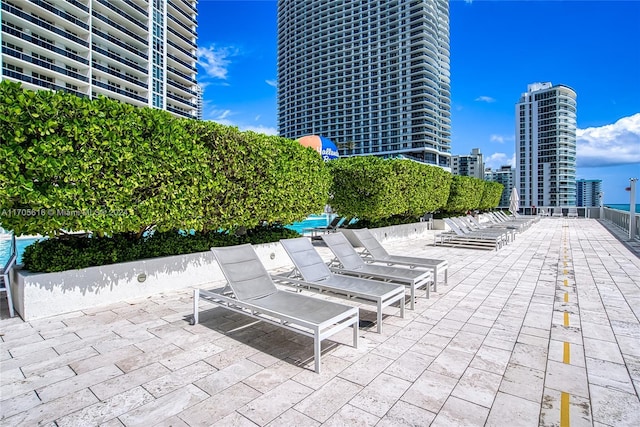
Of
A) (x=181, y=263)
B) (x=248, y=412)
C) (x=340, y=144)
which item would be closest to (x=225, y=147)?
(x=181, y=263)

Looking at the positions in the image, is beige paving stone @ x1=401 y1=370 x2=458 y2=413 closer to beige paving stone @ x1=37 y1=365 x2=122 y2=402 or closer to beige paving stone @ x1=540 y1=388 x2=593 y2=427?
beige paving stone @ x1=540 y1=388 x2=593 y2=427

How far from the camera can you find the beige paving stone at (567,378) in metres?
3.13

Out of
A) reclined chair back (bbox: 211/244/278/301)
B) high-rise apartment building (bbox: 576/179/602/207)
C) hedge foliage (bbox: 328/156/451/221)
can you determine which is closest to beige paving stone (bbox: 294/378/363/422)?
reclined chair back (bbox: 211/244/278/301)

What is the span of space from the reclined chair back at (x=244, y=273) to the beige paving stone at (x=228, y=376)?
3.51ft

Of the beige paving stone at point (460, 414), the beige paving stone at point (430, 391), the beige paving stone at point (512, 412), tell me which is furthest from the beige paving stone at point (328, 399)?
the beige paving stone at point (512, 412)

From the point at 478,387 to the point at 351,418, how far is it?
4.40ft

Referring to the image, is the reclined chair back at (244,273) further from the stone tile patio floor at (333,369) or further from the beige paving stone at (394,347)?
the beige paving stone at (394,347)

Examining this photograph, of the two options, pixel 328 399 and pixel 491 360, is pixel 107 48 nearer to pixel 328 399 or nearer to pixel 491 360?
pixel 328 399

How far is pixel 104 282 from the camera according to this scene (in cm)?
585

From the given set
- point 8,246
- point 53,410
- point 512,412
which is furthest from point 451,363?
point 8,246

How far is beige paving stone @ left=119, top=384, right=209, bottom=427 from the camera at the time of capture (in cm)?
265

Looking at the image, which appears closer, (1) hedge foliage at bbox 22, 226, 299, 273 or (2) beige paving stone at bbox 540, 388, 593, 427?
(2) beige paving stone at bbox 540, 388, 593, 427

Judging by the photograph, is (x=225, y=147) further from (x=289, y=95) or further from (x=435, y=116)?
(x=289, y=95)

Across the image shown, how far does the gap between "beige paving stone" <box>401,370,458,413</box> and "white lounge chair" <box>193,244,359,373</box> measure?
90 cm
